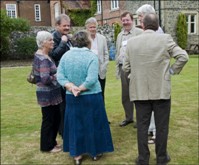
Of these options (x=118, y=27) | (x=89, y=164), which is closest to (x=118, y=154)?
(x=89, y=164)

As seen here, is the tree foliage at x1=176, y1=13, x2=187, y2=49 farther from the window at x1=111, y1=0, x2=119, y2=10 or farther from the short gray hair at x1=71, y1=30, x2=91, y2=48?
the short gray hair at x1=71, y1=30, x2=91, y2=48

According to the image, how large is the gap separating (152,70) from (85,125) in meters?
1.17

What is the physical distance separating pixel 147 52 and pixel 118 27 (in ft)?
72.8

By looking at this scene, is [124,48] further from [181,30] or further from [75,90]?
[181,30]

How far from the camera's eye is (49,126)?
4.95 m

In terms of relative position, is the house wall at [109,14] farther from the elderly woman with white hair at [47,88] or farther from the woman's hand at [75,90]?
the woman's hand at [75,90]

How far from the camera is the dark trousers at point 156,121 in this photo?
4.04 meters

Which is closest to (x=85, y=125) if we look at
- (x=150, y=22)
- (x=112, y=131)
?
(x=150, y=22)

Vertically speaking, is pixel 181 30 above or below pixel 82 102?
above

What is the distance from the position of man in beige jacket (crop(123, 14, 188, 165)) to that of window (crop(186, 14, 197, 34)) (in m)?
24.3

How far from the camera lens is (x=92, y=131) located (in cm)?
434

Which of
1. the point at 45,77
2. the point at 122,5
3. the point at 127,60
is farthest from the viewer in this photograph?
the point at 122,5

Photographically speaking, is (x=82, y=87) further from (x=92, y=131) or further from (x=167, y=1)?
(x=167, y=1)

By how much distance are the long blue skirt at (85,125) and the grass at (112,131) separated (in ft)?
1.00
